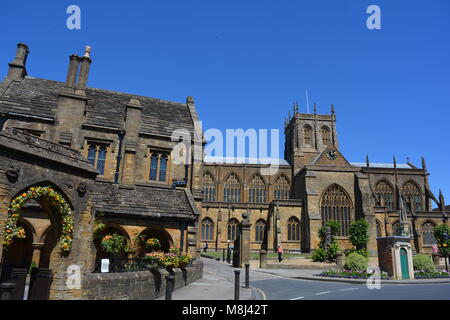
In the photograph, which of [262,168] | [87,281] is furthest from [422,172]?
[87,281]

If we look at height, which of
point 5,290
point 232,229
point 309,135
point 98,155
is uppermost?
point 309,135

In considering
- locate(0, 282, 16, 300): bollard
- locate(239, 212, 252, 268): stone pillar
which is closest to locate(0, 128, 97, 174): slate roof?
locate(0, 282, 16, 300): bollard

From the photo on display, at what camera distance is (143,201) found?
17031mm

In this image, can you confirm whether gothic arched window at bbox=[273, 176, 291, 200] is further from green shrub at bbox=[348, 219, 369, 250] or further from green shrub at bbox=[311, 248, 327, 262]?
green shrub at bbox=[311, 248, 327, 262]

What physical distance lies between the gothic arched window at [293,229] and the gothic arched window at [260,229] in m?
4.21

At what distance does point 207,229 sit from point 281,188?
19117 millimetres

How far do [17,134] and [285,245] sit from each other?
37877 mm

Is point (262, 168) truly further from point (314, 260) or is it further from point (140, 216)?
point (140, 216)

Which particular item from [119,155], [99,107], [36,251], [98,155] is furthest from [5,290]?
[99,107]

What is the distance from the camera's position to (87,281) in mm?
8836

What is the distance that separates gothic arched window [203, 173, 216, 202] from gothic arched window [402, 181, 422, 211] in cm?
3478

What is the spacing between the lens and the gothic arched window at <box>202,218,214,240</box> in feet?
145

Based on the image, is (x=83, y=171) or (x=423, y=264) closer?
(x=83, y=171)

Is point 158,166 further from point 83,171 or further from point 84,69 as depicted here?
point 83,171
